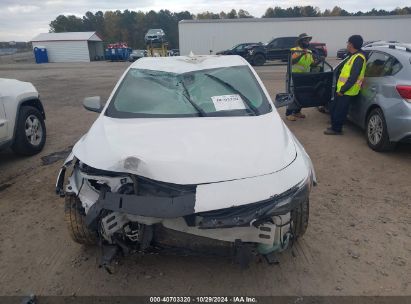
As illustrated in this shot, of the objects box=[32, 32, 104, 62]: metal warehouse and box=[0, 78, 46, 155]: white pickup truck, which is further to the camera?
box=[32, 32, 104, 62]: metal warehouse

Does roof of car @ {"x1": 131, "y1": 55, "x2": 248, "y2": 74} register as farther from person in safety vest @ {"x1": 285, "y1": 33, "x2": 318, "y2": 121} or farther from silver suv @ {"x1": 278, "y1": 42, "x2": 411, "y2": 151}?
person in safety vest @ {"x1": 285, "y1": 33, "x2": 318, "y2": 121}

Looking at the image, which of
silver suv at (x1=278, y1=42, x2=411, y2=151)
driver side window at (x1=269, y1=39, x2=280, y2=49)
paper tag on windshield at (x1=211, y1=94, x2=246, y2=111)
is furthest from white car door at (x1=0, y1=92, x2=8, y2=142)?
driver side window at (x1=269, y1=39, x2=280, y2=49)

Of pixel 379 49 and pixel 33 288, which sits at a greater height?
pixel 379 49

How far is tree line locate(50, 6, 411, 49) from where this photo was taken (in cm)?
7631

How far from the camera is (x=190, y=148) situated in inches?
107

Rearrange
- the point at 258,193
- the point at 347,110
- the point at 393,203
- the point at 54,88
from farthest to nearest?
the point at 54,88 < the point at 347,110 < the point at 393,203 < the point at 258,193

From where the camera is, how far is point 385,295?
260cm

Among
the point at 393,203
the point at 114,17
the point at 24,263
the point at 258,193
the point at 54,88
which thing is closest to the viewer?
the point at 258,193

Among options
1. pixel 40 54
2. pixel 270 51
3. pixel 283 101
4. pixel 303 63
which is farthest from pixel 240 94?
pixel 40 54

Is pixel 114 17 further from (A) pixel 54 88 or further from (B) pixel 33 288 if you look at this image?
(B) pixel 33 288

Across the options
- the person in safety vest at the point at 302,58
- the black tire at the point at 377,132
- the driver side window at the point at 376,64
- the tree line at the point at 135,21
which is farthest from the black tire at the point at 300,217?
the tree line at the point at 135,21

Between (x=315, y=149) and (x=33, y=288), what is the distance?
442cm

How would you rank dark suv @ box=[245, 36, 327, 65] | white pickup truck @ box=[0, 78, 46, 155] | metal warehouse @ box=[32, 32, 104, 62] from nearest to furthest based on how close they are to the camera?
white pickup truck @ box=[0, 78, 46, 155]
dark suv @ box=[245, 36, 327, 65]
metal warehouse @ box=[32, 32, 104, 62]

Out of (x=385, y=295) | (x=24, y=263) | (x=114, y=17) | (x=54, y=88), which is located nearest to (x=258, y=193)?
(x=385, y=295)
